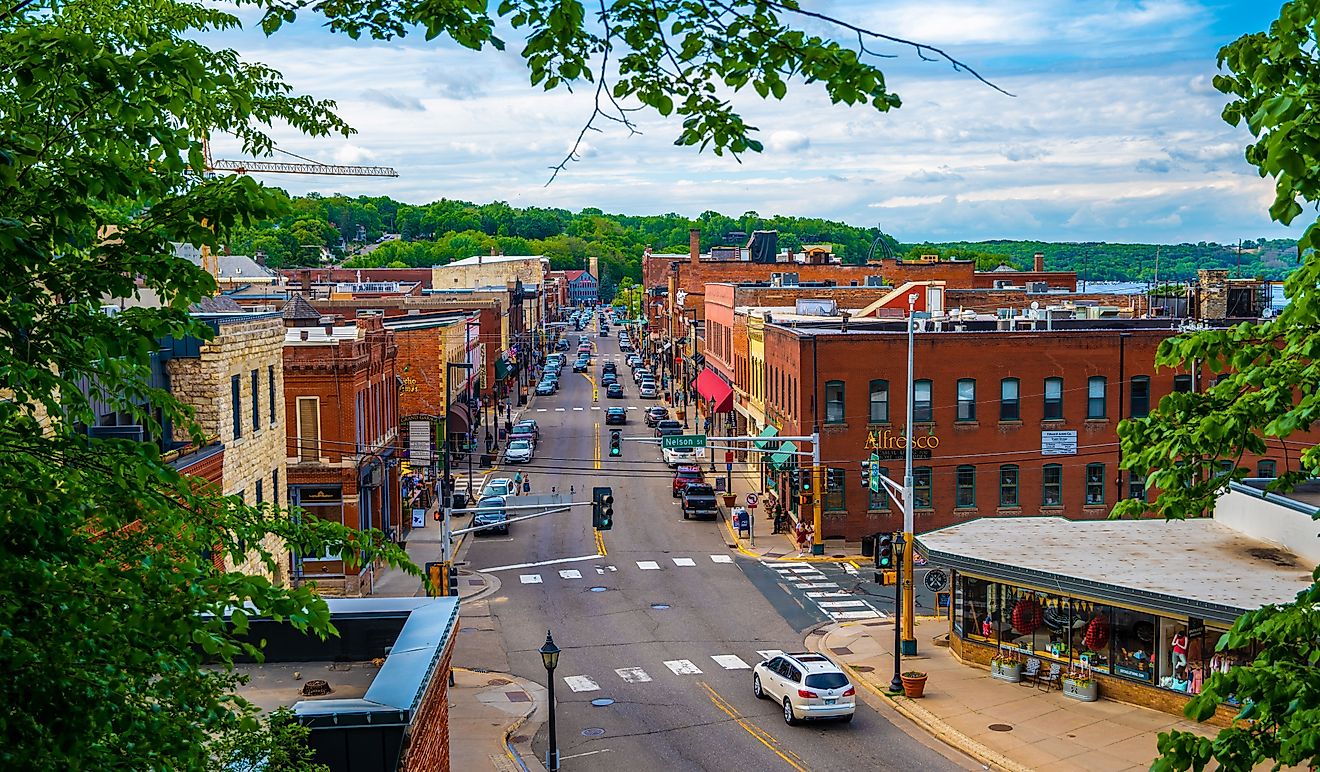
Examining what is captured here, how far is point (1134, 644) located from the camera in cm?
2938

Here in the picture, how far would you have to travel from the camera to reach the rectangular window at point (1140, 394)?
52.2m

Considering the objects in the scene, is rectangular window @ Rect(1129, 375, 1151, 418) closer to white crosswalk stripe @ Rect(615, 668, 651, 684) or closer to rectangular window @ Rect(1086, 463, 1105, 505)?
rectangular window @ Rect(1086, 463, 1105, 505)

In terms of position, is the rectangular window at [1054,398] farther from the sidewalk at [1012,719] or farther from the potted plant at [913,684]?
the potted plant at [913,684]

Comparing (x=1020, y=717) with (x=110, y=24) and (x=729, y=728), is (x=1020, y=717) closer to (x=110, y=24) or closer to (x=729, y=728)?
(x=729, y=728)

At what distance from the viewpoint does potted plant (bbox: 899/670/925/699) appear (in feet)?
99.6

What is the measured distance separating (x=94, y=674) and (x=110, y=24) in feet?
19.2

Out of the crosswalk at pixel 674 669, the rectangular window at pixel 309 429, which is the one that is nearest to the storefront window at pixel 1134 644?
the crosswalk at pixel 674 669

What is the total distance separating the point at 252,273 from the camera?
134250 millimetres

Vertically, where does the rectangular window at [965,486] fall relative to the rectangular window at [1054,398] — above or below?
below

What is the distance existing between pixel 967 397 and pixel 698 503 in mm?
12586

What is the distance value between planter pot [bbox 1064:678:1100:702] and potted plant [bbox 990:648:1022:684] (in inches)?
69.9

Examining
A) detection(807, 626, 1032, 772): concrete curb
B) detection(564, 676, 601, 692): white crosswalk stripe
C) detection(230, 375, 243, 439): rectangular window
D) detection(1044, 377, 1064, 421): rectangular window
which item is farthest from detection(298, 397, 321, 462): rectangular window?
detection(1044, 377, 1064, 421): rectangular window

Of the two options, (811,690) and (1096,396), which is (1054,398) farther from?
(811,690)

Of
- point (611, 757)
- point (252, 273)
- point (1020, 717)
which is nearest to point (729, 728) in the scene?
point (611, 757)
